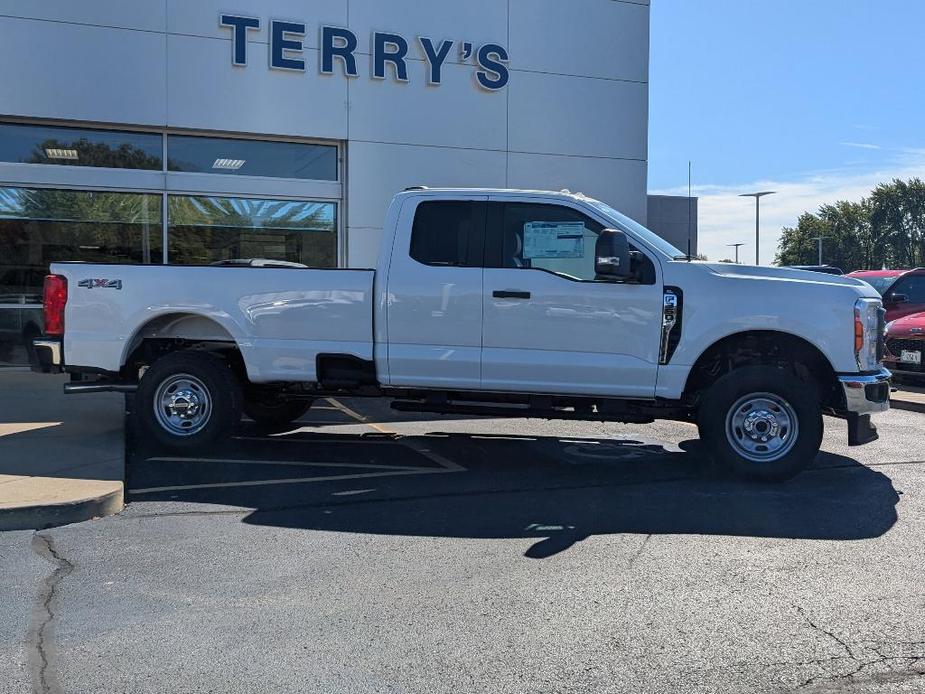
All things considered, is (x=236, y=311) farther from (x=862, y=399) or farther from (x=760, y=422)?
(x=862, y=399)

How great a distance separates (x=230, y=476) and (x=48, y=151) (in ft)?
26.9

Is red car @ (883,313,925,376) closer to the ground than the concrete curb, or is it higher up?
higher up

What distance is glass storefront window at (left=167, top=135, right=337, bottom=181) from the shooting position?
14148mm

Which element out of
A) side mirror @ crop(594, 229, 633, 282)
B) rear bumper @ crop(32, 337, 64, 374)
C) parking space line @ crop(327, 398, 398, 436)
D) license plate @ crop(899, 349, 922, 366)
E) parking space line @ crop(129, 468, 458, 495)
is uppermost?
side mirror @ crop(594, 229, 633, 282)

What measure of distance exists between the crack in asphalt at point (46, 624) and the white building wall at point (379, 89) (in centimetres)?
941

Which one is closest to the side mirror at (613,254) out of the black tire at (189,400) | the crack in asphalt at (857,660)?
the black tire at (189,400)

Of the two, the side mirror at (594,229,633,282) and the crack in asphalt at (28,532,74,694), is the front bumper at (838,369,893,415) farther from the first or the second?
the crack in asphalt at (28,532,74,694)

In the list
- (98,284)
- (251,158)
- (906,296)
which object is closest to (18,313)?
(251,158)

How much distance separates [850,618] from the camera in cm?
445

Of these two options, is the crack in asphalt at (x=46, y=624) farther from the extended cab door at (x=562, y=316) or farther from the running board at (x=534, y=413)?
the extended cab door at (x=562, y=316)

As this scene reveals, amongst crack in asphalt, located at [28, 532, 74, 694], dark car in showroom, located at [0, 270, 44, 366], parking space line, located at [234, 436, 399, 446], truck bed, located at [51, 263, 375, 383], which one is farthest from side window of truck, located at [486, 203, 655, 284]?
dark car in showroom, located at [0, 270, 44, 366]

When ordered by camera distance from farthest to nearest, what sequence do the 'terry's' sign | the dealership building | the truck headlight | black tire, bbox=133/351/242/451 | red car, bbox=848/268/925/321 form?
red car, bbox=848/268/925/321 → the 'terry's' sign → the dealership building → black tire, bbox=133/351/242/451 → the truck headlight

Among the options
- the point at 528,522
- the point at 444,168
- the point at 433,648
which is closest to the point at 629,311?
the point at 528,522

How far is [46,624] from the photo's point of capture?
14.4 ft
